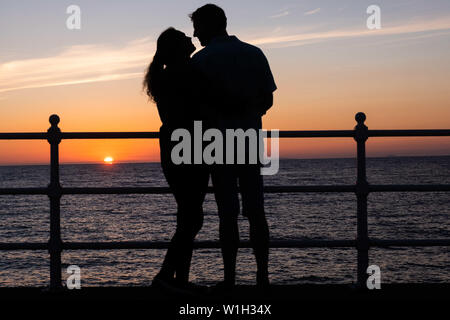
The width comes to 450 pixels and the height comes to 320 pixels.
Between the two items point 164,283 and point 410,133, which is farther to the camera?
point 410,133

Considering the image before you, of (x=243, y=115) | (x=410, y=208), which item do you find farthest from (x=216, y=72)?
(x=410, y=208)

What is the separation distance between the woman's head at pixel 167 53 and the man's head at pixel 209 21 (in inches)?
3.9

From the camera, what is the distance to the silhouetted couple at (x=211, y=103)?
3184 mm

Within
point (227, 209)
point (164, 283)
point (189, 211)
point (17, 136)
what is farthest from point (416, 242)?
point (17, 136)

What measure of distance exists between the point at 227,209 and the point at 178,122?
1.92ft

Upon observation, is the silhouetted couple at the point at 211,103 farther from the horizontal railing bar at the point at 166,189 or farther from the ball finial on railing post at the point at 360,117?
the ball finial on railing post at the point at 360,117

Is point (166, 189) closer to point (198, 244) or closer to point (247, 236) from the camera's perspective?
point (198, 244)

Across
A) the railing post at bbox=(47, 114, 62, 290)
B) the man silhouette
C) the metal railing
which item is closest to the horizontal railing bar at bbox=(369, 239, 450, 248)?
the metal railing

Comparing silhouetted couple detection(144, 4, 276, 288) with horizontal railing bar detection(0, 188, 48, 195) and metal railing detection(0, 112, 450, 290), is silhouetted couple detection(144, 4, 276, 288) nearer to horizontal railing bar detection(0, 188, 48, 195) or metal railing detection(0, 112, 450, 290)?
metal railing detection(0, 112, 450, 290)

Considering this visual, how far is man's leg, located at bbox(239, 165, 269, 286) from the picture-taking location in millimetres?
3307

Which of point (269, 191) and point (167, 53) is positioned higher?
point (167, 53)

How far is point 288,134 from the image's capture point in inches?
151

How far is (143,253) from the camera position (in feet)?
77.6
